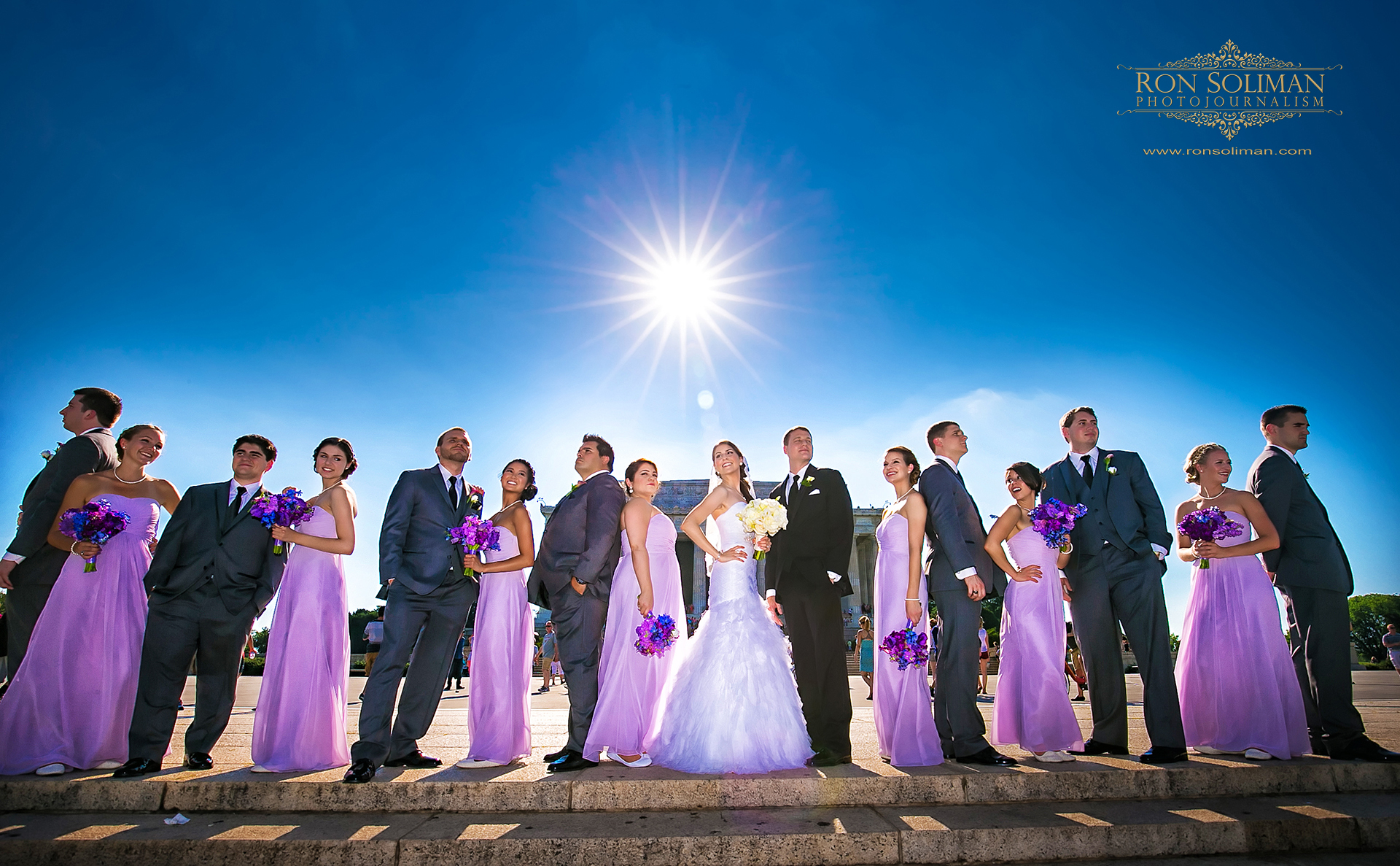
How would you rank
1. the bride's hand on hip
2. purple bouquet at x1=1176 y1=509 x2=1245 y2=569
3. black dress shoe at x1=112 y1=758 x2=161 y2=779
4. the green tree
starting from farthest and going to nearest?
the green tree, purple bouquet at x1=1176 y1=509 x2=1245 y2=569, the bride's hand on hip, black dress shoe at x1=112 y1=758 x2=161 y2=779

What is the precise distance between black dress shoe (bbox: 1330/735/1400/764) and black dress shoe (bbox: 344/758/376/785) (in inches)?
282

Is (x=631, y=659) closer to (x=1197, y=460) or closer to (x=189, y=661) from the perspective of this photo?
(x=189, y=661)

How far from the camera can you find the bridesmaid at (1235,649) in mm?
5379

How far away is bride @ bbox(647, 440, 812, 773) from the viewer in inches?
191

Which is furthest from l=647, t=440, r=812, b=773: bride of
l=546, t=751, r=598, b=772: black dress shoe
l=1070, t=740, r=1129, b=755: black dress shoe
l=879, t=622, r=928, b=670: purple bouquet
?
l=1070, t=740, r=1129, b=755: black dress shoe

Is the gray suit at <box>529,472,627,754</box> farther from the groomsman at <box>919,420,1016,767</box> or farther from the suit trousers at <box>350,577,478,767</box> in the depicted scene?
the groomsman at <box>919,420,1016,767</box>

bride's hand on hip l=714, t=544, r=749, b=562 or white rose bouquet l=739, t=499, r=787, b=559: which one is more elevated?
white rose bouquet l=739, t=499, r=787, b=559

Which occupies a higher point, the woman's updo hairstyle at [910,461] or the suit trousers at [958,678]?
the woman's updo hairstyle at [910,461]

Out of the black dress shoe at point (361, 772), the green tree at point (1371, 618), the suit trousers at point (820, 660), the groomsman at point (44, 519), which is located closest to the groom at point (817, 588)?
the suit trousers at point (820, 660)

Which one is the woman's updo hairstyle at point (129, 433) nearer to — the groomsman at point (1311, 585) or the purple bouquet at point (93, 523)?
the purple bouquet at point (93, 523)

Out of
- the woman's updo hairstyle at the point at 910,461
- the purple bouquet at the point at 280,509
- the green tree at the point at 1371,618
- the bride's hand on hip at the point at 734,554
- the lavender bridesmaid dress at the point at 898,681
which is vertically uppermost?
the woman's updo hairstyle at the point at 910,461

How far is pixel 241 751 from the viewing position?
6.10 metres

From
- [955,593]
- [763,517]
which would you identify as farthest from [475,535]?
[955,593]

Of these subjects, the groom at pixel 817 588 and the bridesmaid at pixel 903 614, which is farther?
the groom at pixel 817 588
